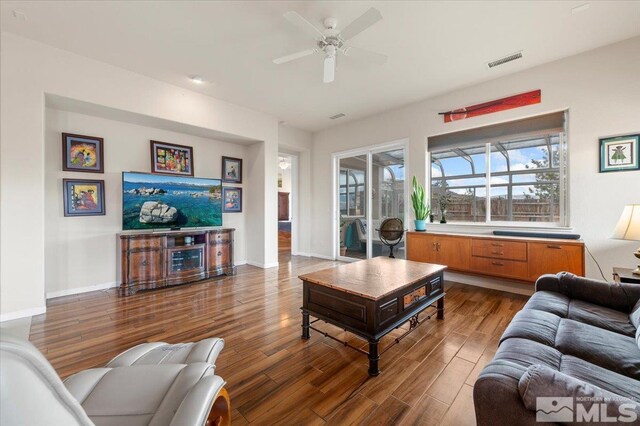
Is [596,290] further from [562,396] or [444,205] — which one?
[444,205]

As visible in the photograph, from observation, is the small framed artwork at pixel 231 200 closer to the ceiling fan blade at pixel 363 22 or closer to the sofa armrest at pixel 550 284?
the ceiling fan blade at pixel 363 22

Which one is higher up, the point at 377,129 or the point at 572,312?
the point at 377,129

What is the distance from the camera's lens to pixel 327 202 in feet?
20.1

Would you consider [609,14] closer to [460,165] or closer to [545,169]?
[545,169]

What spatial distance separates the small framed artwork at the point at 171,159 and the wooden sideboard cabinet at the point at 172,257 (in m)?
1.09

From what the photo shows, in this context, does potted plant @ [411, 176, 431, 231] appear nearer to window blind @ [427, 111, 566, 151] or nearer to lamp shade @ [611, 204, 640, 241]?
window blind @ [427, 111, 566, 151]

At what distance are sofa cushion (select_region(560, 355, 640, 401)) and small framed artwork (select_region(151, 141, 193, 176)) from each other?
A: 16.7 feet

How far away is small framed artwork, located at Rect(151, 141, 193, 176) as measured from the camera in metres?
4.31

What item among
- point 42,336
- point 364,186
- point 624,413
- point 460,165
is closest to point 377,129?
point 364,186

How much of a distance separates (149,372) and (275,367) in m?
1.07

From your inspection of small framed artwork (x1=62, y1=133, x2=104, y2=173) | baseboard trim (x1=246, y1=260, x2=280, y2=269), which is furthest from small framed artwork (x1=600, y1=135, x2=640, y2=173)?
small framed artwork (x1=62, y1=133, x2=104, y2=173)

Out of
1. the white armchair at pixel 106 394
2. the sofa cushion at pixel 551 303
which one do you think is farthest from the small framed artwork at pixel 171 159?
the sofa cushion at pixel 551 303

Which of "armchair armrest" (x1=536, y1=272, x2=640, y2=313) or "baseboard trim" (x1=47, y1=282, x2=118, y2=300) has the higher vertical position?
"armchair armrest" (x1=536, y1=272, x2=640, y2=313)

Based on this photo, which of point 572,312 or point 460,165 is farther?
point 460,165
